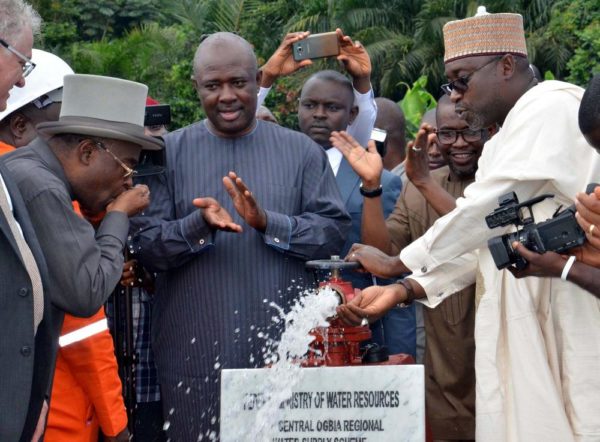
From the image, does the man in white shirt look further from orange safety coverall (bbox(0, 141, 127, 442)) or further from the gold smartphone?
the gold smartphone

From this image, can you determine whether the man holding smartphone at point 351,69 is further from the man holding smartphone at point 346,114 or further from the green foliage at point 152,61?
the green foliage at point 152,61

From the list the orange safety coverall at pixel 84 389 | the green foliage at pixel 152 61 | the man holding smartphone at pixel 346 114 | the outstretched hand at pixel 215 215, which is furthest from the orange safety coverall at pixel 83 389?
the green foliage at pixel 152 61

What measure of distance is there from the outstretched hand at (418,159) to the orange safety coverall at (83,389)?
1.77 m

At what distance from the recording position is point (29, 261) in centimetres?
350

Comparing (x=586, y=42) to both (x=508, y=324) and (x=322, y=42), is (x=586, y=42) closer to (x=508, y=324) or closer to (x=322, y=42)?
(x=322, y=42)

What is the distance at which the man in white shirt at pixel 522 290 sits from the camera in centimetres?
429

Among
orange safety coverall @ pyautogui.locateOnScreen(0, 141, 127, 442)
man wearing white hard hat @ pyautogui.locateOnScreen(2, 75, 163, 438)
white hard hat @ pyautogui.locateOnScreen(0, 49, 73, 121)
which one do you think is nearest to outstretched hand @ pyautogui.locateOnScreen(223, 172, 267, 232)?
man wearing white hard hat @ pyautogui.locateOnScreen(2, 75, 163, 438)

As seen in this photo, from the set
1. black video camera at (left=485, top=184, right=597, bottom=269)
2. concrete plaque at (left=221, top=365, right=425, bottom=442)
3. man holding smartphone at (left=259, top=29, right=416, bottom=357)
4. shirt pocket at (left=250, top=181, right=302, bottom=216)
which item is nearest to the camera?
black video camera at (left=485, top=184, right=597, bottom=269)

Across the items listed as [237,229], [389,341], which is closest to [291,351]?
[237,229]

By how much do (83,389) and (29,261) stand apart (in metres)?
1.16

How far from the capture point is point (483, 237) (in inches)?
181

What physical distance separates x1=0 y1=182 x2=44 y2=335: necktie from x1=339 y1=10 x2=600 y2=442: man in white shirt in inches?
57.0

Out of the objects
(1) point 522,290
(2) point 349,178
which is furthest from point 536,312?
(2) point 349,178

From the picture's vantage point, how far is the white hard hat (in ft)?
16.4
